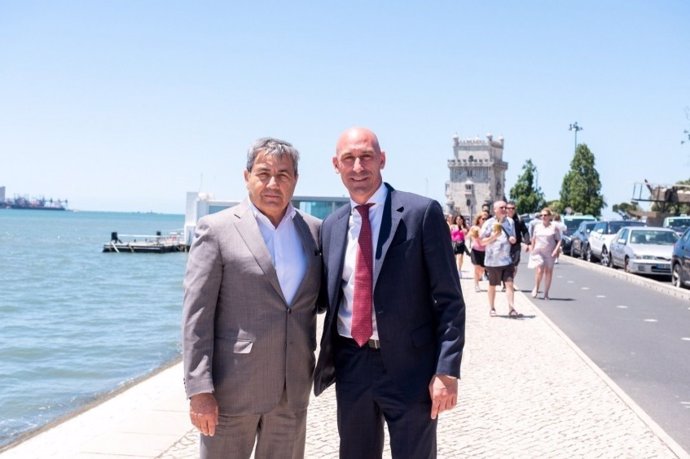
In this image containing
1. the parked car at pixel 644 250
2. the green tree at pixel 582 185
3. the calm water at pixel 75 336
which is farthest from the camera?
the green tree at pixel 582 185

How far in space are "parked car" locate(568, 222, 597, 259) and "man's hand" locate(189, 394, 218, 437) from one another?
3098 cm

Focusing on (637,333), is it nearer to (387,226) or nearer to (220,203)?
(387,226)

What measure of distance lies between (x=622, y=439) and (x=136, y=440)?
3.81 meters

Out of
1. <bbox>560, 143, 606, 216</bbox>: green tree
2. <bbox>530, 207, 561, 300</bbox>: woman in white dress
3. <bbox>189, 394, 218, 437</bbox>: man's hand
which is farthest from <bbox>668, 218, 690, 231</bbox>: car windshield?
<bbox>560, 143, 606, 216</bbox>: green tree

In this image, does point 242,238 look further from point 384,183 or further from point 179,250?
point 179,250

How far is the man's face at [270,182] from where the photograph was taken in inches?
141

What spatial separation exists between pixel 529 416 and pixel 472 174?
11738 cm

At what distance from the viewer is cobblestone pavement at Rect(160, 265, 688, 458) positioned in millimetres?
5594

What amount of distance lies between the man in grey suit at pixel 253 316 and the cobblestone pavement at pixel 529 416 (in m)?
1.93

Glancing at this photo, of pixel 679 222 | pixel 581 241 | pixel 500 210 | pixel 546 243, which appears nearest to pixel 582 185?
pixel 679 222

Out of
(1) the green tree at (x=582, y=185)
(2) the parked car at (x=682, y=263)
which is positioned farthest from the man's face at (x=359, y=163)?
(1) the green tree at (x=582, y=185)

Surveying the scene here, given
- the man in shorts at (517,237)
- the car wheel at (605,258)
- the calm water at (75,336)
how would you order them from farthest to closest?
the car wheel at (605,258), the man in shorts at (517,237), the calm water at (75,336)

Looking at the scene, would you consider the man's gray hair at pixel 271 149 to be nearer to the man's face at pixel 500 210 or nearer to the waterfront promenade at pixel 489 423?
the waterfront promenade at pixel 489 423

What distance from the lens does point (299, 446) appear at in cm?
379
